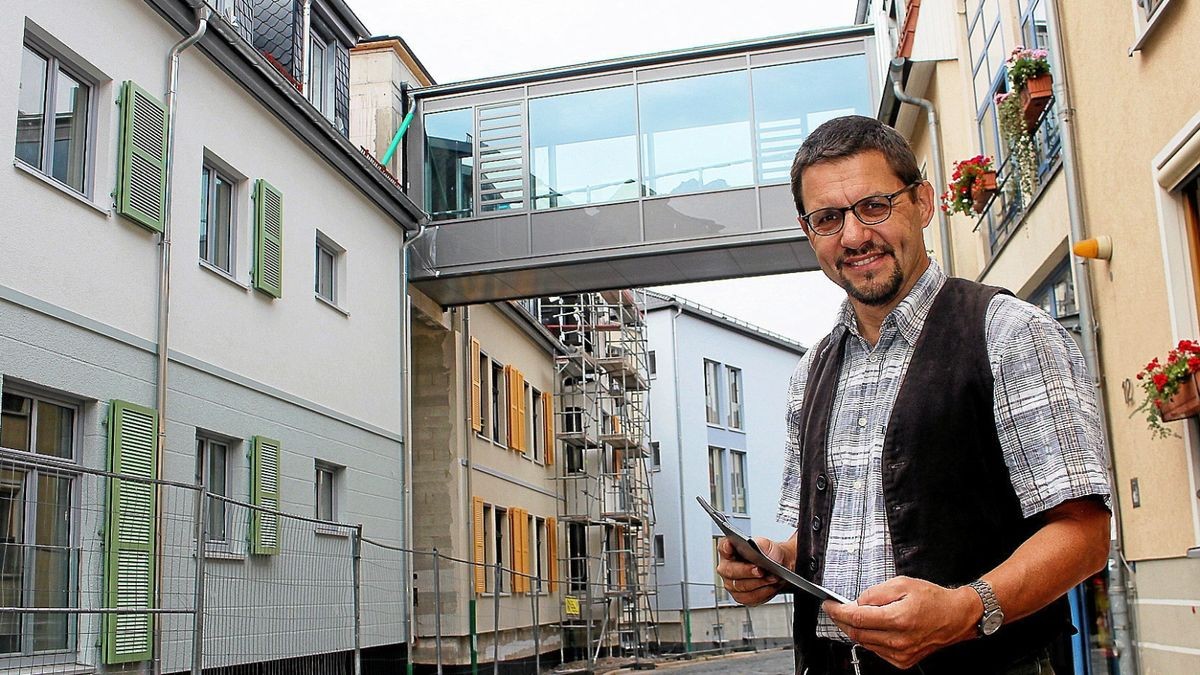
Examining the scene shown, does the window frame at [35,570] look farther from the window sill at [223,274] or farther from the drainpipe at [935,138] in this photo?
the drainpipe at [935,138]

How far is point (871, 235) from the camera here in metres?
2.21

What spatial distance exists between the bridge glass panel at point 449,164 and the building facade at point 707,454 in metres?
18.4

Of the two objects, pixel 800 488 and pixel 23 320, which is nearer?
pixel 800 488

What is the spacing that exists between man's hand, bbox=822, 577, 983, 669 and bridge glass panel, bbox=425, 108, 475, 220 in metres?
18.0

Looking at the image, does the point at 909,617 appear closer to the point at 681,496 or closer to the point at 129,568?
the point at 129,568

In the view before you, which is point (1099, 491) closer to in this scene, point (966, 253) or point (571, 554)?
point (966, 253)

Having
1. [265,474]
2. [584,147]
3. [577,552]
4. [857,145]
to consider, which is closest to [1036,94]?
[857,145]

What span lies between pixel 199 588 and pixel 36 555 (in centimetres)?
177

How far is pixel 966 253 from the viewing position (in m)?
14.8

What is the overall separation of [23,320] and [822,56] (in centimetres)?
1283

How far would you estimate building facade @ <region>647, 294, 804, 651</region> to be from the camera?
37.9 m

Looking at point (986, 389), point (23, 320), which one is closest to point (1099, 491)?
point (986, 389)

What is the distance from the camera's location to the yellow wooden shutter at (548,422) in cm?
2956

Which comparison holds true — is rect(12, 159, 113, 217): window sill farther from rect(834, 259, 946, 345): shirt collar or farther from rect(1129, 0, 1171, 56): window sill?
rect(834, 259, 946, 345): shirt collar
